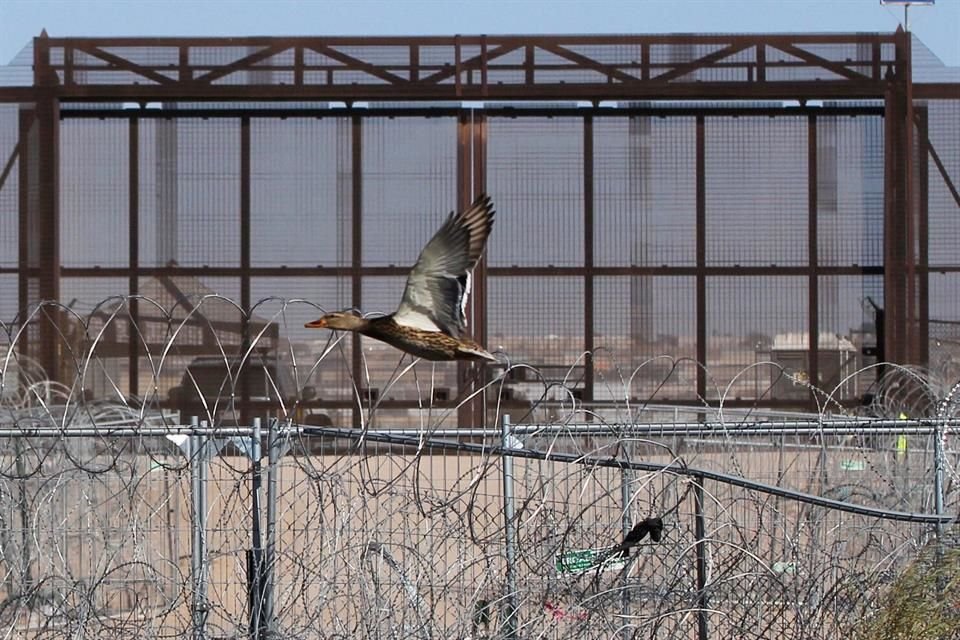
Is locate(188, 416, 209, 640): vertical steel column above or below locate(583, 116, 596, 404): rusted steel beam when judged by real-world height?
below

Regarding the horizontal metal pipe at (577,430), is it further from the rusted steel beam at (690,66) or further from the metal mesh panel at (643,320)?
the rusted steel beam at (690,66)

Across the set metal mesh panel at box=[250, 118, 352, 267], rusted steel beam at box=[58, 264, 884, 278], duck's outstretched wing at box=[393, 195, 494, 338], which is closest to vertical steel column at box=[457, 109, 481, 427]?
rusted steel beam at box=[58, 264, 884, 278]

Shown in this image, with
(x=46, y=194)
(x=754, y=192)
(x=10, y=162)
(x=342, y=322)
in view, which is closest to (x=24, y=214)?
(x=46, y=194)

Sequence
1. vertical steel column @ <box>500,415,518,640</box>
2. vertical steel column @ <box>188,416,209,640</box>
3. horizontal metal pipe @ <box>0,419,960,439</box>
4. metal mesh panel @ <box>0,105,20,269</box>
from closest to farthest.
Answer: vertical steel column @ <box>500,415,518,640</box>
vertical steel column @ <box>188,416,209,640</box>
horizontal metal pipe @ <box>0,419,960,439</box>
metal mesh panel @ <box>0,105,20,269</box>

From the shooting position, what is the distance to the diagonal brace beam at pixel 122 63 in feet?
45.1

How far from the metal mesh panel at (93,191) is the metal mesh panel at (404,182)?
98.1 inches

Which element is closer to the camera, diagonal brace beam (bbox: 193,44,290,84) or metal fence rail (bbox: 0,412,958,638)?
metal fence rail (bbox: 0,412,958,638)

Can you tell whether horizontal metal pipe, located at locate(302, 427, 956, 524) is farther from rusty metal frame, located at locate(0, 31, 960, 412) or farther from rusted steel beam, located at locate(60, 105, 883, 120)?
rusted steel beam, located at locate(60, 105, 883, 120)

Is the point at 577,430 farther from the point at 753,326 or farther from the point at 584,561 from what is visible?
the point at 753,326

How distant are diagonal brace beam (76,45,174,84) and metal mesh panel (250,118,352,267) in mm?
1005

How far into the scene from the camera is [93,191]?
14.0 m

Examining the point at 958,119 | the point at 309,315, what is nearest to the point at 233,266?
the point at 309,315

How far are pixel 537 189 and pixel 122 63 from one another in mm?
4359

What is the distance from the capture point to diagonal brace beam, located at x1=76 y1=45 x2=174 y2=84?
13.8 m
